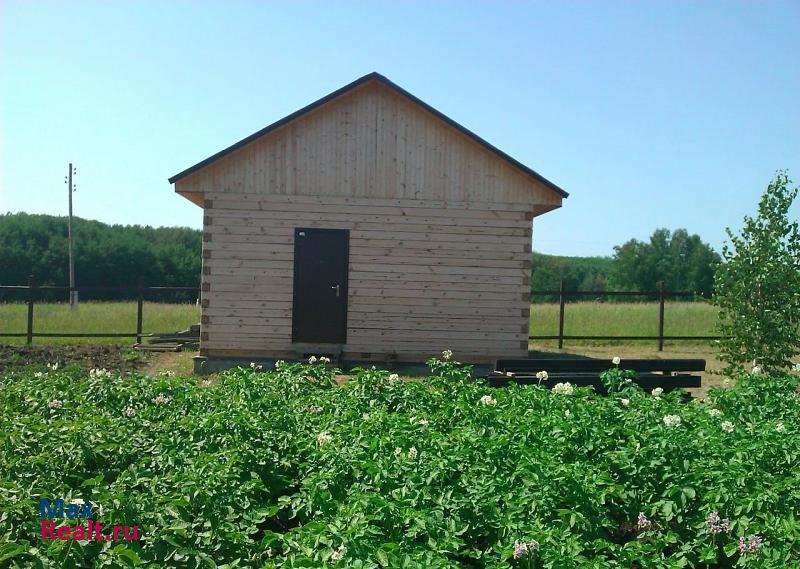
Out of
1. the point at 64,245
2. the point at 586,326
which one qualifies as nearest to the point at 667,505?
the point at 586,326

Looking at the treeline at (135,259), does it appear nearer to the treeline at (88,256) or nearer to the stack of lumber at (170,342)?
the treeline at (88,256)

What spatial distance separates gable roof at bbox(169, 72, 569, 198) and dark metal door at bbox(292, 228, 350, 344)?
184 cm

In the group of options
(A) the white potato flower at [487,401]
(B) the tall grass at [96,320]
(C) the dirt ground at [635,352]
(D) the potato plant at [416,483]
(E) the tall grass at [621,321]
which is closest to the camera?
(D) the potato plant at [416,483]

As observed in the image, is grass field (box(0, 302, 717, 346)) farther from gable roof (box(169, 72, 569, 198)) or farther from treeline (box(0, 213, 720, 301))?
treeline (box(0, 213, 720, 301))

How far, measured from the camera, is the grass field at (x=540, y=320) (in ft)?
73.8

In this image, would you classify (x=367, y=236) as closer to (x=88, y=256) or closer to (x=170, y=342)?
(x=170, y=342)

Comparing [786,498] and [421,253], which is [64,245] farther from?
[786,498]

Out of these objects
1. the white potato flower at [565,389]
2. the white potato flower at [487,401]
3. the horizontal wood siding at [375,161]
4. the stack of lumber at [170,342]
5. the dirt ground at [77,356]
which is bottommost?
the dirt ground at [77,356]

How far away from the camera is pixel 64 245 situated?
62.5m

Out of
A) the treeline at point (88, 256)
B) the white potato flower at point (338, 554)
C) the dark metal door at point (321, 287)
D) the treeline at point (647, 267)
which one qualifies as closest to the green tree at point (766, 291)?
the dark metal door at point (321, 287)

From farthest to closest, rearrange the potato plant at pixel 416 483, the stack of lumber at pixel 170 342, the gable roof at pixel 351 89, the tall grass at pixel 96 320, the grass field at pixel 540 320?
the grass field at pixel 540 320
the tall grass at pixel 96 320
the stack of lumber at pixel 170 342
the gable roof at pixel 351 89
the potato plant at pixel 416 483

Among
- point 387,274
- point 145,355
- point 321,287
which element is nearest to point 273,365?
point 321,287

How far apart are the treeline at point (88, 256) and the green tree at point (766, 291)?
4914cm

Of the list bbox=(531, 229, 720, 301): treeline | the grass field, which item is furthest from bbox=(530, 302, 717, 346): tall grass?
bbox=(531, 229, 720, 301): treeline
